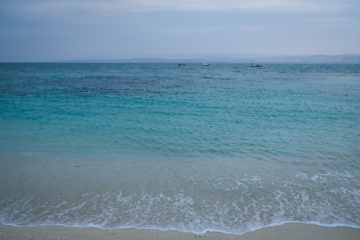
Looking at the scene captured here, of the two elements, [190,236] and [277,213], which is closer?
[190,236]

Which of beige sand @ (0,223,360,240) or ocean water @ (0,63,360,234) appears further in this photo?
ocean water @ (0,63,360,234)

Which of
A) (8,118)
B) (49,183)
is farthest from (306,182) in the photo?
(8,118)

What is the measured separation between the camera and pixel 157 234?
536 cm

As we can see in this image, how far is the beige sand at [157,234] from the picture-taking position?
17.2 feet

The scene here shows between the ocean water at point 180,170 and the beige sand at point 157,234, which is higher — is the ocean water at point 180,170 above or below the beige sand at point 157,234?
above

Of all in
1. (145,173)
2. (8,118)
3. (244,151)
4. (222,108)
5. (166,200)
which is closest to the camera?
(166,200)

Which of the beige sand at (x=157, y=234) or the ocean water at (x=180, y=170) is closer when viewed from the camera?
the beige sand at (x=157, y=234)

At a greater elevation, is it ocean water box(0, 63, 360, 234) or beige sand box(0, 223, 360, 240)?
ocean water box(0, 63, 360, 234)

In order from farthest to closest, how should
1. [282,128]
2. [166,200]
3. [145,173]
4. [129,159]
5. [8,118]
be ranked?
[8,118]
[282,128]
[129,159]
[145,173]
[166,200]

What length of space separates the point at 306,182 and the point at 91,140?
33.0ft

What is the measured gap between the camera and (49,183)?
765cm

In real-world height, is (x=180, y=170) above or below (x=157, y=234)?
above

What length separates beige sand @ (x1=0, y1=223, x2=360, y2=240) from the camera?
5.23 m

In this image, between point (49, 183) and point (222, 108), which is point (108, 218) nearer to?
point (49, 183)
